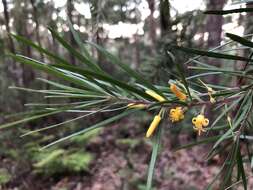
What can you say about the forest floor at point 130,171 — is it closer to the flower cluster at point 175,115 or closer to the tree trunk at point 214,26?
the tree trunk at point 214,26

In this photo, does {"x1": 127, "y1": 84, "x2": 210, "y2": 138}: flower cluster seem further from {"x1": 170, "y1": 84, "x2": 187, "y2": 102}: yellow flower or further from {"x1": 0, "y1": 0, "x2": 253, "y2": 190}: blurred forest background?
{"x1": 0, "y1": 0, "x2": 253, "y2": 190}: blurred forest background

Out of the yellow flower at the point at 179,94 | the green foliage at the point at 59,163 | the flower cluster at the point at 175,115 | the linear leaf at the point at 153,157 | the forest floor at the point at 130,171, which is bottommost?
the forest floor at the point at 130,171

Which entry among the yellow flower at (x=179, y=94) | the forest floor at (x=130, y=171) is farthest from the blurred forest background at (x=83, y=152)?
the yellow flower at (x=179, y=94)

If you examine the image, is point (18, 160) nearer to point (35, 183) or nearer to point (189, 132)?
point (35, 183)

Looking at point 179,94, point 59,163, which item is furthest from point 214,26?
point 59,163

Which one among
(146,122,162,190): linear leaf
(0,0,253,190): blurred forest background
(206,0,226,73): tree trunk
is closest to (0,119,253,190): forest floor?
(0,0,253,190): blurred forest background

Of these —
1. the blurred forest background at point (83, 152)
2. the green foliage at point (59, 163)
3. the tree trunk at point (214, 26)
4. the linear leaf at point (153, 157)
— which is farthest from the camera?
the green foliage at point (59, 163)

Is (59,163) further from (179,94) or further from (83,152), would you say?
(179,94)

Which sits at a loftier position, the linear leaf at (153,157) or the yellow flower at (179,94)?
the yellow flower at (179,94)

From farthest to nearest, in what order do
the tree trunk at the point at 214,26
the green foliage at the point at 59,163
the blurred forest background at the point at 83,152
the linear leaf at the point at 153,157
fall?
the green foliage at the point at 59,163, the blurred forest background at the point at 83,152, the tree trunk at the point at 214,26, the linear leaf at the point at 153,157
